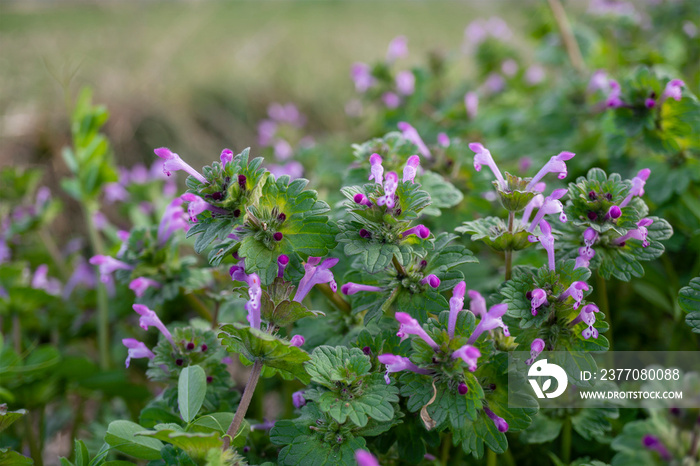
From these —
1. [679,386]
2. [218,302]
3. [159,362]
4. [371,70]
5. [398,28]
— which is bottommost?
[159,362]

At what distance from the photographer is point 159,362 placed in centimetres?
133

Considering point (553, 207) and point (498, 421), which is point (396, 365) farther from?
point (553, 207)

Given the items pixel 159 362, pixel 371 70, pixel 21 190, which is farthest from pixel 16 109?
pixel 159 362

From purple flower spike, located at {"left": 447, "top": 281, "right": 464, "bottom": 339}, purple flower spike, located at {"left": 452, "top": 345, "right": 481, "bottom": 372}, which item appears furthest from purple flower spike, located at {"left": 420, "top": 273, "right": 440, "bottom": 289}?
purple flower spike, located at {"left": 452, "top": 345, "right": 481, "bottom": 372}

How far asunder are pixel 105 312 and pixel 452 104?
6.57 ft

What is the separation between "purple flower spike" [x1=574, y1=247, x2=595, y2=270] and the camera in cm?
119

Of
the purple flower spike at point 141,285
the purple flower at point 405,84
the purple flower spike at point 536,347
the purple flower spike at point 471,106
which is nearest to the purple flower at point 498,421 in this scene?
the purple flower spike at point 536,347

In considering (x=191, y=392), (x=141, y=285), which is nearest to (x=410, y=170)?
(x=191, y=392)

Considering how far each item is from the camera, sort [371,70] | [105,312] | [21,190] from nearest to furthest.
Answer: [105,312] → [21,190] → [371,70]

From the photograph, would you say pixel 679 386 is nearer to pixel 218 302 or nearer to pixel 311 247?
pixel 311 247

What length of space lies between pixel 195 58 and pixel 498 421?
196 inches

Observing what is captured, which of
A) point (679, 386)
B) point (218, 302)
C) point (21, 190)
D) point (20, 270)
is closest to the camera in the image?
point (679, 386)

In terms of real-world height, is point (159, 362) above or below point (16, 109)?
below

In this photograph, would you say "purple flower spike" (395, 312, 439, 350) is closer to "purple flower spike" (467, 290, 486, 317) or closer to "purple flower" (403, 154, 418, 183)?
"purple flower spike" (467, 290, 486, 317)
